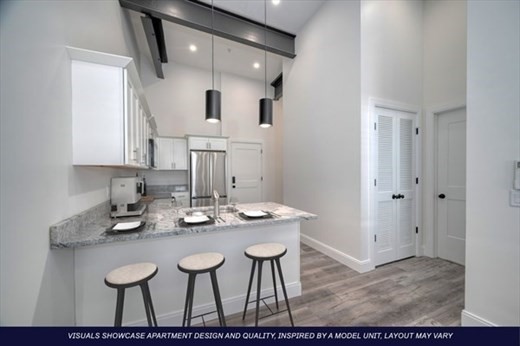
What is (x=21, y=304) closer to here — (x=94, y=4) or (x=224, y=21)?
(x=94, y=4)

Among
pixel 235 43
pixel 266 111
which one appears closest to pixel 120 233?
pixel 266 111

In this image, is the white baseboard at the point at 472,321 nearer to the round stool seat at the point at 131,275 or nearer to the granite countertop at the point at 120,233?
the granite countertop at the point at 120,233

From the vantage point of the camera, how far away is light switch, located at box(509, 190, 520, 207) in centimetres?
142

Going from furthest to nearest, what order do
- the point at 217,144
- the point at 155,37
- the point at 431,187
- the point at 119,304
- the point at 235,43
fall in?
the point at 217,144 < the point at 235,43 < the point at 155,37 < the point at 431,187 < the point at 119,304

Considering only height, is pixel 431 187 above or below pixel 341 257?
above

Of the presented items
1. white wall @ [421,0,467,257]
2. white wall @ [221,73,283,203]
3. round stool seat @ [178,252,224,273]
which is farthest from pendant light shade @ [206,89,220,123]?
white wall @ [421,0,467,257]

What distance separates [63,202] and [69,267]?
479 millimetres

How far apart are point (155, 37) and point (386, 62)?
3.72 m

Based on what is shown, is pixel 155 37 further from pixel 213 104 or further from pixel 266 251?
pixel 266 251

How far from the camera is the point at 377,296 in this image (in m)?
2.12

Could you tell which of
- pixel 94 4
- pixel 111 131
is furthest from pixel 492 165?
pixel 94 4

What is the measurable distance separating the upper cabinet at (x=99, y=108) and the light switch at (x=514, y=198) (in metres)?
3.00

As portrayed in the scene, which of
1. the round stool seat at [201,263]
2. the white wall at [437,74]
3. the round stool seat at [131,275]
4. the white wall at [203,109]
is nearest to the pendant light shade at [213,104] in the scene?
the round stool seat at [201,263]

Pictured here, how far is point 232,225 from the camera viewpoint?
175cm
